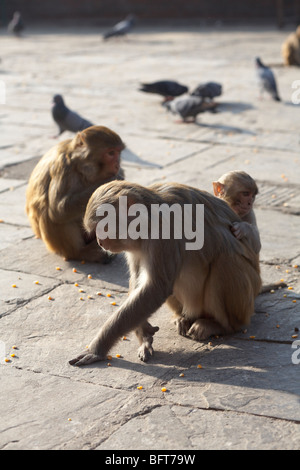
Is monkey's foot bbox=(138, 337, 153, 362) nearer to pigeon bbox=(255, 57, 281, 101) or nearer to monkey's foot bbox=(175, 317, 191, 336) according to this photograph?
monkey's foot bbox=(175, 317, 191, 336)

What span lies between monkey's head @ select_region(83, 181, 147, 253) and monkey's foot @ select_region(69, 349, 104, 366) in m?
0.66

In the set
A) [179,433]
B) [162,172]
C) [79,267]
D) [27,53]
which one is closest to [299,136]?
[162,172]

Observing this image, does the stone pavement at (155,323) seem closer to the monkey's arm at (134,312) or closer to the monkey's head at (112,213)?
the monkey's arm at (134,312)

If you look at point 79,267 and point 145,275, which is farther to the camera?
point 79,267

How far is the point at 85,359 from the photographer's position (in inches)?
178

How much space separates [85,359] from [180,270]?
0.77 meters

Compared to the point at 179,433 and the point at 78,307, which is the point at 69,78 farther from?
the point at 179,433

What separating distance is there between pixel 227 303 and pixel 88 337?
3.03 feet

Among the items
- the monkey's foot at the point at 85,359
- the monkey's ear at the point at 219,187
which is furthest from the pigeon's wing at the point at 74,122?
the monkey's foot at the point at 85,359

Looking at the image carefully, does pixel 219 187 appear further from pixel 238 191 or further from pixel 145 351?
pixel 145 351

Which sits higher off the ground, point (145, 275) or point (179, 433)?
point (145, 275)

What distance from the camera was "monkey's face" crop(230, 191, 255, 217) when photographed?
514cm

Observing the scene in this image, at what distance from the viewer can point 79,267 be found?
622 centimetres

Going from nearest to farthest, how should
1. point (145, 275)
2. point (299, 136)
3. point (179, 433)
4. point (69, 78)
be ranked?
point (179, 433) → point (145, 275) → point (299, 136) → point (69, 78)
